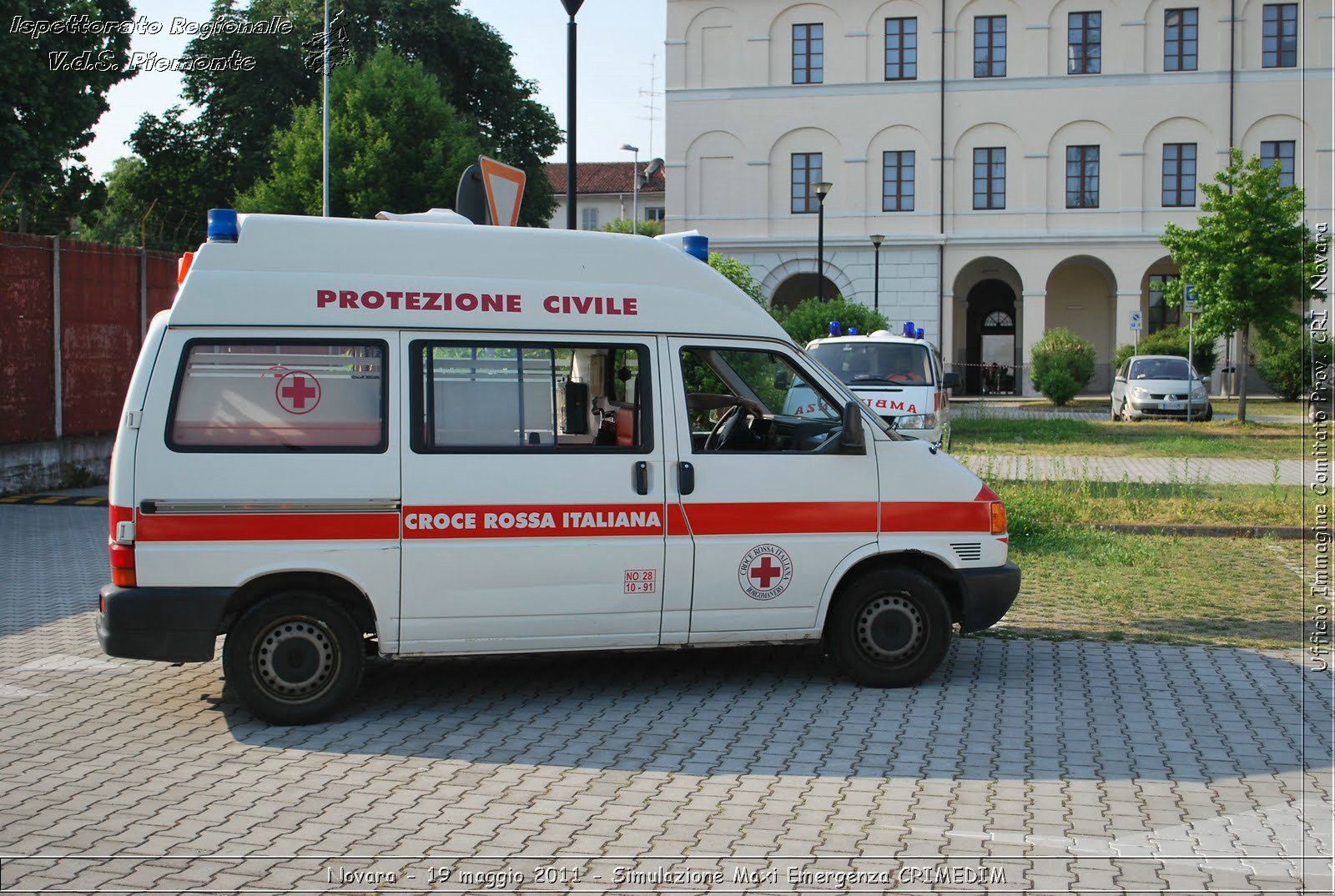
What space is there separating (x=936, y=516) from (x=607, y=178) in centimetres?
8498

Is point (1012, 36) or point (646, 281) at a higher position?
point (1012, 36)

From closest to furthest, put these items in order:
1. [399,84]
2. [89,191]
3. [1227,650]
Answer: [1227,650], [89,191], [399,84]

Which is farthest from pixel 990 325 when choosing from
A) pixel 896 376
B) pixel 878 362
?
pixel 896 376

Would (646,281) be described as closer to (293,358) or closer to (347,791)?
(293,358)

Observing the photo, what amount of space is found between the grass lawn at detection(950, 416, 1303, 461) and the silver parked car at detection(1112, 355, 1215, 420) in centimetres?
43

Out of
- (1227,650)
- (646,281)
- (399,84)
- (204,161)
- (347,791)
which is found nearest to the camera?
(347,791)

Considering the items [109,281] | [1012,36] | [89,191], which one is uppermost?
[1012,36]

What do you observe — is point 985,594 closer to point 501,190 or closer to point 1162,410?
point 501,190

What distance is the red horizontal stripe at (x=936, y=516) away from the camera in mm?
7371

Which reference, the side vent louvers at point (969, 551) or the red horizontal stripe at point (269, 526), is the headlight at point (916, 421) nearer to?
the side vent louvers at point (969, 551)

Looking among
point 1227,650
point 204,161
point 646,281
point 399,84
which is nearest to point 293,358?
point 646,281

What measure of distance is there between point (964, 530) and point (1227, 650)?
2.34 meters

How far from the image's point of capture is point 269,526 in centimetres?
662

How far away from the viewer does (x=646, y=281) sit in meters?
7.21
